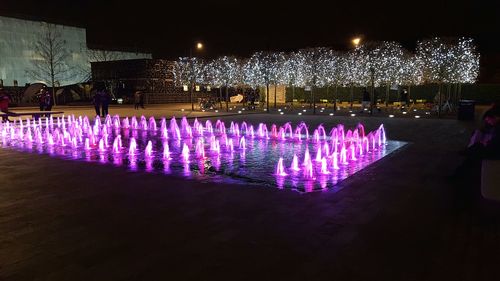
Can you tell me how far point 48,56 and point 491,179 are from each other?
65665 millimetres

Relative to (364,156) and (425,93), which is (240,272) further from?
(425,93)

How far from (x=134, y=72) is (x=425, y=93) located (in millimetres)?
37833

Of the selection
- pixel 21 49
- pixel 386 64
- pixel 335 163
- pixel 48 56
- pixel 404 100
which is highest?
pixel 21 49

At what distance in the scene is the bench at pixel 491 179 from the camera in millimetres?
6937

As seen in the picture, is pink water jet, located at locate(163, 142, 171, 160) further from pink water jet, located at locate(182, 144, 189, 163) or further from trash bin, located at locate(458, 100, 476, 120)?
trash bin, located at locate(458, 100, 476, 120)

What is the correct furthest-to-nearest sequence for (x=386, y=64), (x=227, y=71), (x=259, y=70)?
1. (x=227, y=71)
2. (x=259, y=70)
3. (x=386, y=64)

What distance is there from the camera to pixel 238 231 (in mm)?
5723

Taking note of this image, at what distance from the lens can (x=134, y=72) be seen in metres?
58.6

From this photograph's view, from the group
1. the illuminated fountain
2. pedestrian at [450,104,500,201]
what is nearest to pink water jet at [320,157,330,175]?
the illuminated fountain

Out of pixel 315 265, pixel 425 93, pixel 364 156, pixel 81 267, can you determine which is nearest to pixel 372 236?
pixel 315 265

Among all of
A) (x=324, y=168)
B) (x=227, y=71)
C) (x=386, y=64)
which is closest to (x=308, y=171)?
(x=324, y=168)

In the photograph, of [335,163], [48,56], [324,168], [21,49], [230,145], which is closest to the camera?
[324,168]

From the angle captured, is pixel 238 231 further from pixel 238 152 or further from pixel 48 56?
pixel 48 56

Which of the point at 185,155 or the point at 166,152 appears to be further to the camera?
the point at 166,152
